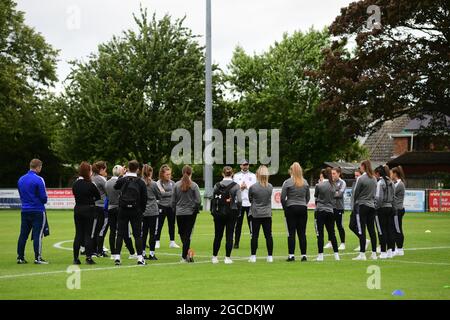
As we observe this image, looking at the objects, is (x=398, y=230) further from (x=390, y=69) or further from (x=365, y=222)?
(x=390, y=69)

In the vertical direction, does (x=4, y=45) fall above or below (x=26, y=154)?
above

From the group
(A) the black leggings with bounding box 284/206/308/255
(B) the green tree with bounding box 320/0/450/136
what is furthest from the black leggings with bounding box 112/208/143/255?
(B) the green tree with bounding box 320/0/450/136

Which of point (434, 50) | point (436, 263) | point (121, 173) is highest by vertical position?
point (434, 50)

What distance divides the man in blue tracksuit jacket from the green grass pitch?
0.40 meters

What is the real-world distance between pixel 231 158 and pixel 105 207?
47.7m

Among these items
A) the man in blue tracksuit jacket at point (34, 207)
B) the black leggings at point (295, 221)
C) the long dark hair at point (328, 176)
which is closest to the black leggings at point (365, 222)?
the long dark hair at point (328, 176)

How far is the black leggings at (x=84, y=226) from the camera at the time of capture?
18422mm

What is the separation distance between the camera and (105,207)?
68.1ft

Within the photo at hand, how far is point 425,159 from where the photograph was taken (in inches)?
2958

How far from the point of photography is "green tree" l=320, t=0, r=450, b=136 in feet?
152

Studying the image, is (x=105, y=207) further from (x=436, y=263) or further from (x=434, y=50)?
(x=434, y=50)

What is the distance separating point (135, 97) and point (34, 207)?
4196 centimetres

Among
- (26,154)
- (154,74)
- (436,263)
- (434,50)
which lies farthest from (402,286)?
(26,154)
